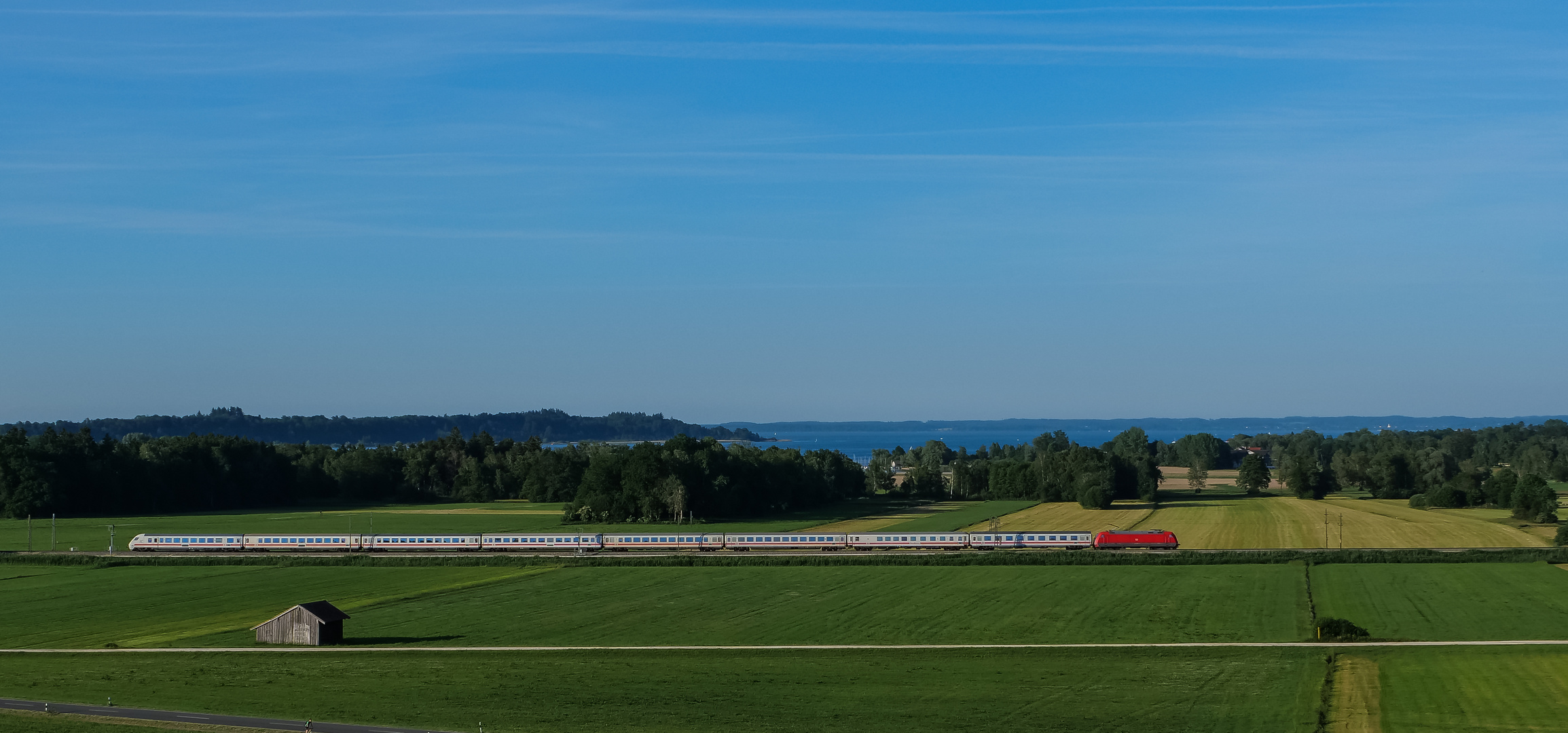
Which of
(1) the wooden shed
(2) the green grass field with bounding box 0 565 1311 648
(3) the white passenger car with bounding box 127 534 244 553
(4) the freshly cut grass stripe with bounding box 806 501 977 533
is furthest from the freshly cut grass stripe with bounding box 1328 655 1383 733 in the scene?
(3) the white passenger car with bounding box 127 534 244 553

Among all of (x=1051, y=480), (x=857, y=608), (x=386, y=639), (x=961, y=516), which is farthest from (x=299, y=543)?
(x=1051, y=480)

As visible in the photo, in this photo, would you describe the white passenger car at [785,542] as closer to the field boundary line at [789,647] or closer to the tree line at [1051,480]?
the field boundary line at [789,647]

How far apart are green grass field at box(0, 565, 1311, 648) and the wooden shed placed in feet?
3.99

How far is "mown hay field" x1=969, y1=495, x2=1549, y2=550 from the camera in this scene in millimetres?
104562

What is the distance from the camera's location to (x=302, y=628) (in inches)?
2299

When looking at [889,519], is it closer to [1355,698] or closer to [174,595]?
[174,595]

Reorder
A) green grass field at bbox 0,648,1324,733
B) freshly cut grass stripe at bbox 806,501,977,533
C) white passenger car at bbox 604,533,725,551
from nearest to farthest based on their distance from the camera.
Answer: green grass field at bbox 0,648,1324,733 < white passenger car at bbox 604,533,725,551 < freshly cut grass stripe at bbox 806,501,977,533

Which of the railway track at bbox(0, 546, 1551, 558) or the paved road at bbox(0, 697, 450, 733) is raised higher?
the railway track at bbox(0, 546, 1551, 558)

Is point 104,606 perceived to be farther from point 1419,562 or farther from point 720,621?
point 1419,562

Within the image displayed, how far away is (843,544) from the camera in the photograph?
10344 cm

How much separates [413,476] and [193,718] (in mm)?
150354

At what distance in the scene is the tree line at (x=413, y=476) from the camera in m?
135

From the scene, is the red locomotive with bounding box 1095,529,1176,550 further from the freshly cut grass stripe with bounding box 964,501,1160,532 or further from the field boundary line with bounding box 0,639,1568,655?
the field boundary line with bounding box 0,639,1568,655

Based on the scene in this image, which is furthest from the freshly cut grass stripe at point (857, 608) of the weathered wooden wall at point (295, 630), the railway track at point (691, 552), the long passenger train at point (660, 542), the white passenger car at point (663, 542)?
the white passenger car at point (663, 542)
